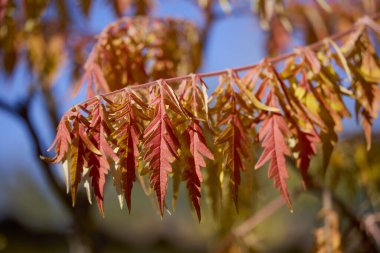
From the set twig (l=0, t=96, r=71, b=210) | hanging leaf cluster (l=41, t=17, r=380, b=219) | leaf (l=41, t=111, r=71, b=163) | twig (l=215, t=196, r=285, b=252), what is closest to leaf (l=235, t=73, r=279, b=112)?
hanging leaf cluster (l=41, t=17, r=380, b=219)

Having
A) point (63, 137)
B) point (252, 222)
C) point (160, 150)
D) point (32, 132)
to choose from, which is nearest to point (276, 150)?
point (160, 150)

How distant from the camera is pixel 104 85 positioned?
926 mm

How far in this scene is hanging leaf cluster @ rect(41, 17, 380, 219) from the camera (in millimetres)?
670

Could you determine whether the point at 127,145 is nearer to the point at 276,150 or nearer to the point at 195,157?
the point at 195,157

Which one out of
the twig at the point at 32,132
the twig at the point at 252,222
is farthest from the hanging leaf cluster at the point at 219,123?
the twig at the point at 32,132

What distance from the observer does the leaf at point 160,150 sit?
2.14 feet

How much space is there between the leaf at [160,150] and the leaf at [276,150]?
5.4 inches

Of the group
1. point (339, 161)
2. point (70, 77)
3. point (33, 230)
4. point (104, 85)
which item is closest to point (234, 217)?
point (339, 161)

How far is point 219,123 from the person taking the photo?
0.78m

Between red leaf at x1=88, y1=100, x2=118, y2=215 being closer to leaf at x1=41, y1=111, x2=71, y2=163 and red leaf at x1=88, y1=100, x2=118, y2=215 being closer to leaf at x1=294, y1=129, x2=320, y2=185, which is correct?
leaf at x1=41, y1=111, x2=71, y2=163

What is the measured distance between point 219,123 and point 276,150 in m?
0.10

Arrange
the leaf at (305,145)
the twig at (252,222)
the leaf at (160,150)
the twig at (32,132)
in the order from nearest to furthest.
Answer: the leaf at (160,150) → the leaf at (305,145) → the twig at (252,222) → the twig at (32,132)

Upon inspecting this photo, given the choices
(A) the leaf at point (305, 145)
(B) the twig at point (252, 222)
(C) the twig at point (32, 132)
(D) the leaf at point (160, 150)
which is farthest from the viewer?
(C) the twig at point (32, 132)

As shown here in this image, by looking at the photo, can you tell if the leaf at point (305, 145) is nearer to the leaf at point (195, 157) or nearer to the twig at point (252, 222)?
the leaf at point (195, 157)
